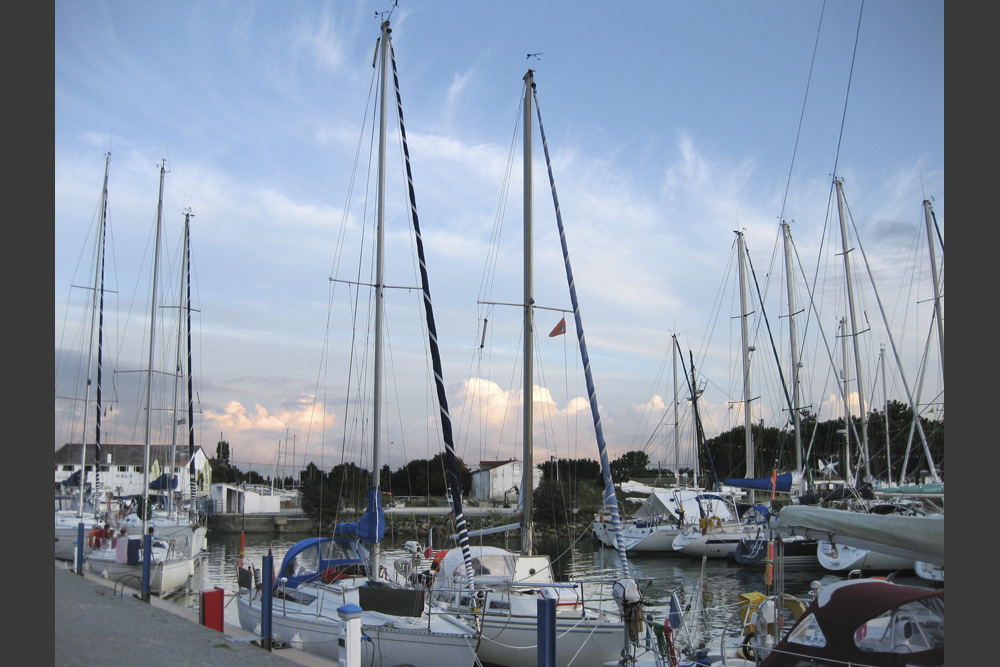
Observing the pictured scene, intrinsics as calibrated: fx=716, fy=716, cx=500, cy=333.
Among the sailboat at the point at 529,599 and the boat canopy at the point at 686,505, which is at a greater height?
the sailboat at the point at 529,599

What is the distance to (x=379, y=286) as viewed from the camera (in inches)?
768

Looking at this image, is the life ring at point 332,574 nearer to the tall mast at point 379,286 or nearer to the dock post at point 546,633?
the tall mast at point 379,286

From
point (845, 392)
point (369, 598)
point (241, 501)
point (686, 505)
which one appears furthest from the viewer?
point (241, 501)

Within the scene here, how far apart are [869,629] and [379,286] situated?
14225 mm

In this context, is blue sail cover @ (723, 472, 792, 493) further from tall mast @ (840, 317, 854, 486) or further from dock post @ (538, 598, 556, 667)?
dock post @ (538, 598, 556, 667)

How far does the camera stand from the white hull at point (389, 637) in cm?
1392

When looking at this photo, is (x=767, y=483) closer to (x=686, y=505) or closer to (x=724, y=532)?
(x=724, y=532)

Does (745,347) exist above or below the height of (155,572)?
above

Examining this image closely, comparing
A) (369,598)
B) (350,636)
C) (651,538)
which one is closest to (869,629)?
(350,636)

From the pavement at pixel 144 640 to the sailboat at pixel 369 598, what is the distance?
3.18 ft

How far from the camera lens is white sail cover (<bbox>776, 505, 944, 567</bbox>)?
7.49 m

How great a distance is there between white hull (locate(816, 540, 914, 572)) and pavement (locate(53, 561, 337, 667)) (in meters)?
26.5

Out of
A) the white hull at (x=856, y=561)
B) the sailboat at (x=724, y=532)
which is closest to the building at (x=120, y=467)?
the sailboat at (x=724, y=532)

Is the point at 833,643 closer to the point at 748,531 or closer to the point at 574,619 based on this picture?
the point at 574,619
